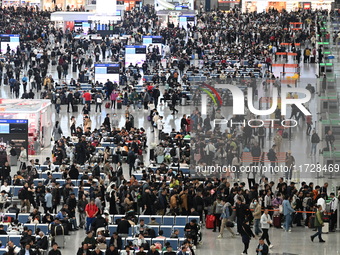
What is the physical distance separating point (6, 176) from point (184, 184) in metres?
5.98

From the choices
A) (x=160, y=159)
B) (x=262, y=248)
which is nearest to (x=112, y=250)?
(x=262, y=248)

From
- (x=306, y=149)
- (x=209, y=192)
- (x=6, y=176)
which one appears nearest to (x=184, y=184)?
(x=209, y=192)

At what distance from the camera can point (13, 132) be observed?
41.7 m

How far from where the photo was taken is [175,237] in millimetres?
30062

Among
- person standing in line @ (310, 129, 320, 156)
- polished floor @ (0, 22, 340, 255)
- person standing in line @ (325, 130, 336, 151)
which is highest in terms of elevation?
person standing in line @ (325, 130, 336, 151)

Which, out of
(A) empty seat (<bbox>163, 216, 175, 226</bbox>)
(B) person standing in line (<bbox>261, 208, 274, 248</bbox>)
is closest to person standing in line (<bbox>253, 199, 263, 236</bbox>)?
(B) person standing in line (<bbox>261, 208, 274, 248</bbox>)

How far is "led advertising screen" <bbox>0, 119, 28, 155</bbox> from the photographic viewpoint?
1638 inches

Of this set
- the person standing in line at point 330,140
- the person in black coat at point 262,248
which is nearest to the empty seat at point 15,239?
the person in black coat at point 262,248

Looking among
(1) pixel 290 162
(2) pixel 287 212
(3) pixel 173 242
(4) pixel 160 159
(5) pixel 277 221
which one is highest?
(1) pixel 290 162

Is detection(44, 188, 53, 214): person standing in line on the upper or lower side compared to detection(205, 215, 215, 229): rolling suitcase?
upper

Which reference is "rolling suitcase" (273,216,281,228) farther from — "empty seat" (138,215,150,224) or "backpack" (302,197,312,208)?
"empty seat" (138,215,150,224)

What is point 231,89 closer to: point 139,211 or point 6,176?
point 139,211

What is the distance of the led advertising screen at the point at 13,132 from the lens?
41.6 m

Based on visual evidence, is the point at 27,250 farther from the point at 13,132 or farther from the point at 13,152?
the point at 13,132
